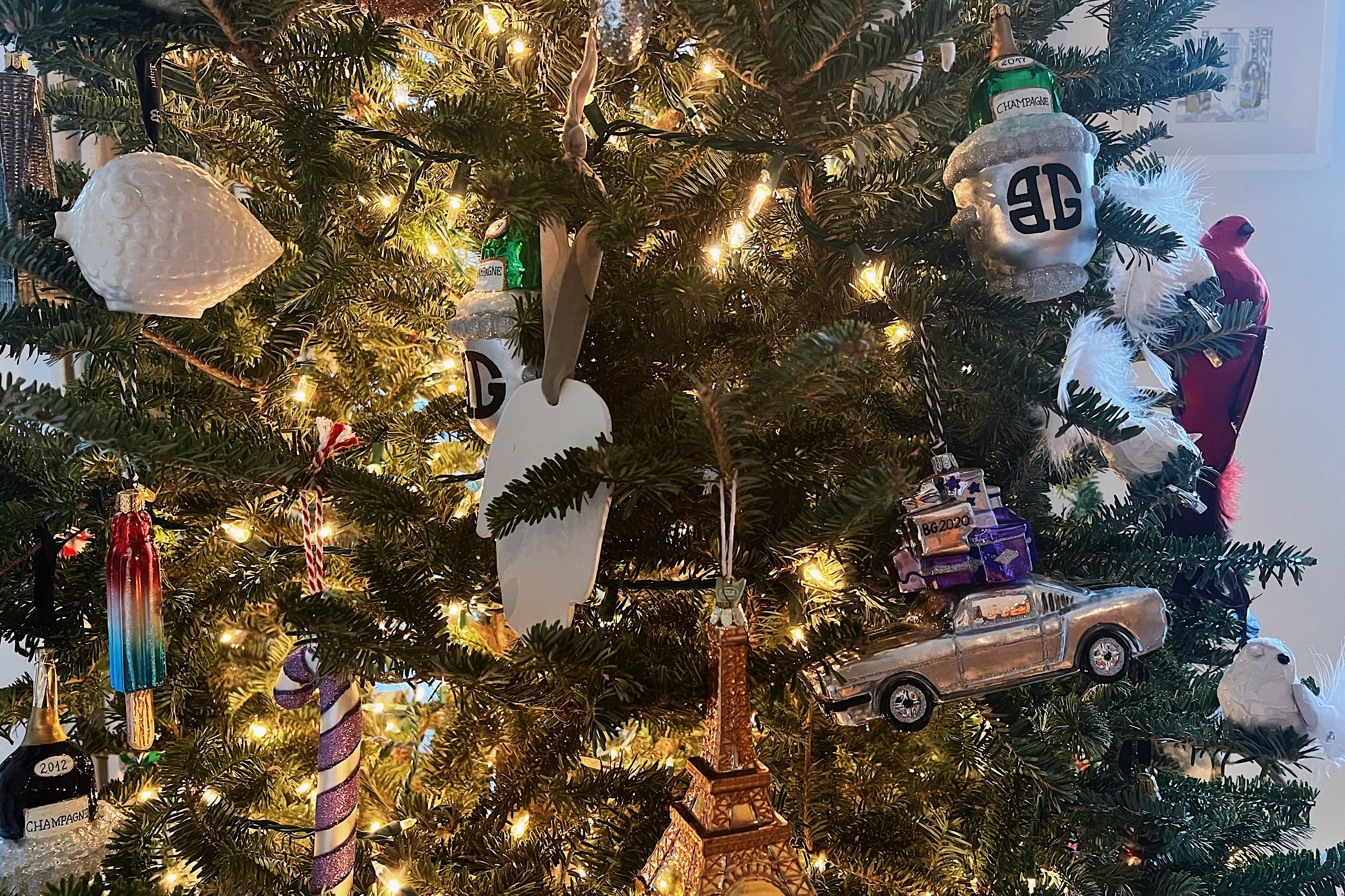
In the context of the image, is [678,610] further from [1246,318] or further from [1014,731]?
[1246,318]

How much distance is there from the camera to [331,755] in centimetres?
63

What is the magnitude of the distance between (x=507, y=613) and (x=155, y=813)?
0.30 m

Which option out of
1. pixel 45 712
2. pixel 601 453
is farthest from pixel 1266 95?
pixel 45 712

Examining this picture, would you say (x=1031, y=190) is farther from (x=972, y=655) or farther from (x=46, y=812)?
(x=46, y=812)

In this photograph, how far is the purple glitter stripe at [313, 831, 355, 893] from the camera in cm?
60

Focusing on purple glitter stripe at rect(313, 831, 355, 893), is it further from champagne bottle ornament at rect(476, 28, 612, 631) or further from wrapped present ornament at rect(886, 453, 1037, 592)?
wrapped present ornament at rect(886, 453, 1037, 592)

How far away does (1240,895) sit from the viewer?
662 mm

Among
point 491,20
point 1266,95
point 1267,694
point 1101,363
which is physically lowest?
point 1267,694

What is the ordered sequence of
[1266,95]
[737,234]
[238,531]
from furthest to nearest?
[1266,95] → [238,531] → [737,234]

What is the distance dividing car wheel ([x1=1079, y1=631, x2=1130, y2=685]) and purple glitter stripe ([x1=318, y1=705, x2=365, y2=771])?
0.51m

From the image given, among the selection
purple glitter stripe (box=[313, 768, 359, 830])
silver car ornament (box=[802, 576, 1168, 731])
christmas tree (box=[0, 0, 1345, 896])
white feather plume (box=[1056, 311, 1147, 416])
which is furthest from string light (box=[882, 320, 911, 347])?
purple glitter stripe (box=[313, 768, 359, 830])

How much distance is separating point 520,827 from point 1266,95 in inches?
71.2

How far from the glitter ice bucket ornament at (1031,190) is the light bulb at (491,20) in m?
0.41

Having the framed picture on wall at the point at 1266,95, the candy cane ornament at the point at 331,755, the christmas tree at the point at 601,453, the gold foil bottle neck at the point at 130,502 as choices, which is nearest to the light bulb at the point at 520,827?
the christmas tree at the point at 601,453
